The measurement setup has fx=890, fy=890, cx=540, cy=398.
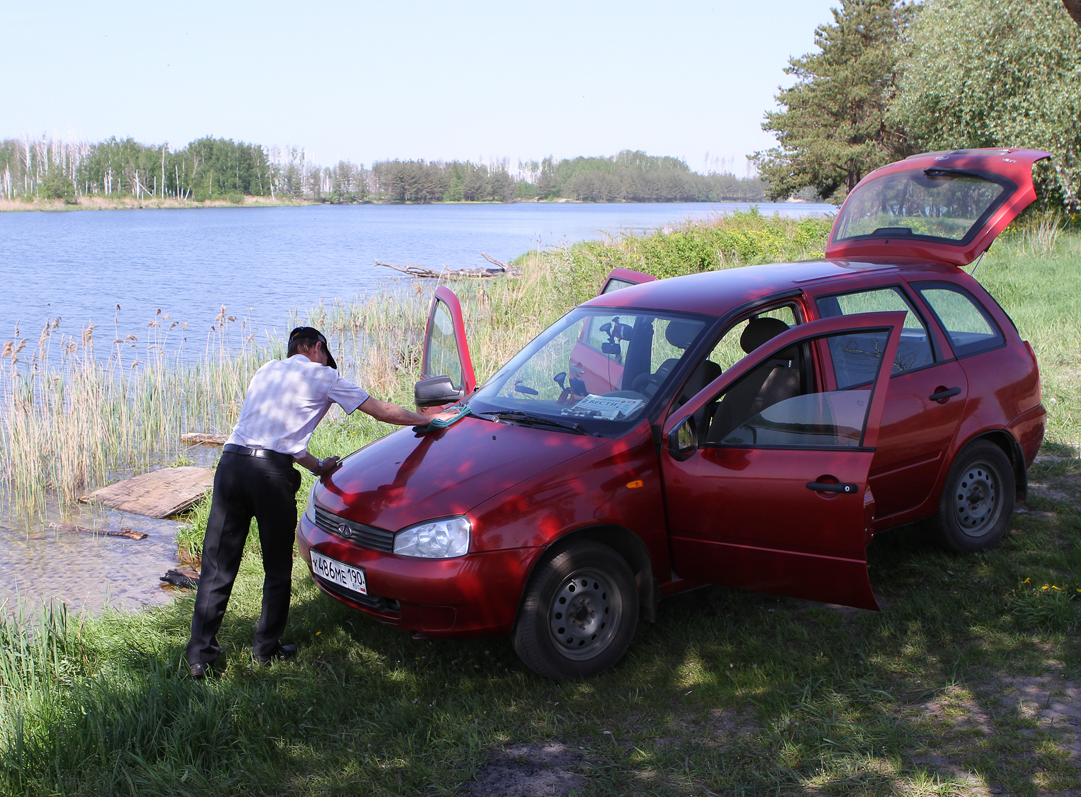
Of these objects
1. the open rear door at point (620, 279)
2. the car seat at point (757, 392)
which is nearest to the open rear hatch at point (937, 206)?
the open rear door at point (620, 279)

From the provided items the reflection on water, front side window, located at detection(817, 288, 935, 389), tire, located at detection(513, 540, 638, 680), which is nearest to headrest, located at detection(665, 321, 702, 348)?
front side window, located at detection(817, 288, 935, 389)

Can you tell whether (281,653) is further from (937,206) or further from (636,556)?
(937,206)

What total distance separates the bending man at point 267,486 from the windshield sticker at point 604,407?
1.00 m

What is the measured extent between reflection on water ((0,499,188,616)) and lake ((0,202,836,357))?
3.41 meters

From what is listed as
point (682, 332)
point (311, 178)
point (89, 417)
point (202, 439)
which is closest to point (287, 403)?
point (682, 332)

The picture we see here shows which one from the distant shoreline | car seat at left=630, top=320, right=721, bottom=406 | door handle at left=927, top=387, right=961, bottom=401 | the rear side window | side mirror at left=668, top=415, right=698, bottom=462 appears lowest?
side mirror at left=668, top=415, right=698, bottom=462

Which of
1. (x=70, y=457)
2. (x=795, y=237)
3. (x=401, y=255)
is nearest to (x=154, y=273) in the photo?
(x=401, y=255)

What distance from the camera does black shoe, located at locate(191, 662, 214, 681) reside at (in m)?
4.45

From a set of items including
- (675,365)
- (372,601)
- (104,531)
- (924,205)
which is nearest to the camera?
(372,601)

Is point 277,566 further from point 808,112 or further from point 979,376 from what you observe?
point 808,112

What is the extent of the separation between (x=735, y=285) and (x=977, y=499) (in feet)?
7.05

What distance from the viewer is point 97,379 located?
12.0 metres

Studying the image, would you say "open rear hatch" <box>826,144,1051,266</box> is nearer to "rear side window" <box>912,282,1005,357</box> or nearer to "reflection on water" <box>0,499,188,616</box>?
"rear side window" <box>912,282,1005,357</box>

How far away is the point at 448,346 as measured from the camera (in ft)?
20.5
